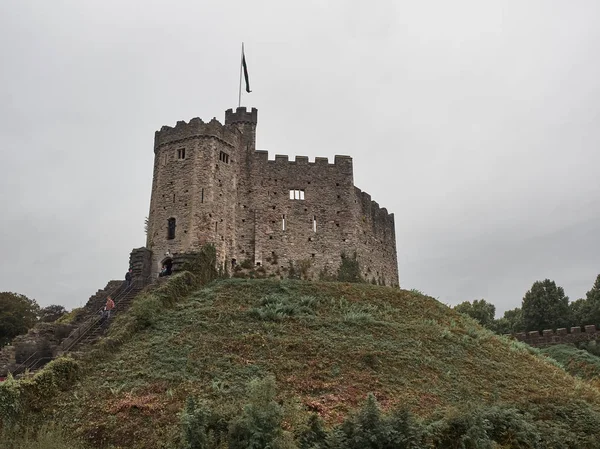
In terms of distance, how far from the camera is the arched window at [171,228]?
3231 cm

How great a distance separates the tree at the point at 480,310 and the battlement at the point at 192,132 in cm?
3165

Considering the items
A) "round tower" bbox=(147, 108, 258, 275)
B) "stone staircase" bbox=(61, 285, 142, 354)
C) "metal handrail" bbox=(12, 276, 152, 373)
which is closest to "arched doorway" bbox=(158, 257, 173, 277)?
"round tower" bbox=(147, 108, 258, 275)

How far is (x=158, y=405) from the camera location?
51.9 feet

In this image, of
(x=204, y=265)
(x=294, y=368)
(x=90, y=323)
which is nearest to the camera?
(x=294, y=368)

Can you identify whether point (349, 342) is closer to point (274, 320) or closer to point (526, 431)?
point (274, 320)

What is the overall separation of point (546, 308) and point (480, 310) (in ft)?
38.1

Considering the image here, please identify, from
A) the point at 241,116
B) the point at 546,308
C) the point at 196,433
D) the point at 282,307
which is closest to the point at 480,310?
the point at 546,308

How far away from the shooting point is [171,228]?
32.5m

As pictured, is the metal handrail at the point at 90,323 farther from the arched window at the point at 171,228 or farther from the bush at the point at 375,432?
the bush at the point at 375,432

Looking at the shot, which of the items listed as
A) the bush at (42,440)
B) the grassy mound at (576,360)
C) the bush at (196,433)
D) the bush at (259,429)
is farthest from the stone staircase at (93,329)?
the grassy mound at (576,360)

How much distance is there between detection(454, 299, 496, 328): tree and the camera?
194ft

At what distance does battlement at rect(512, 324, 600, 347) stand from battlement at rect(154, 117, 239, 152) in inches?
1014

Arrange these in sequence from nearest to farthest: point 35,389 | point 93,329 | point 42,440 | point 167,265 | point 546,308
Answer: point 42,440 → point 35,389 → point 93,329 → point 167,265 → point 546,308

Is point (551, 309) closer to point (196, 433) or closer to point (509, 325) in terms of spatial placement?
point (509, 325)
